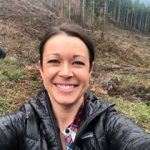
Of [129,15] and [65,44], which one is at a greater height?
[65,44]

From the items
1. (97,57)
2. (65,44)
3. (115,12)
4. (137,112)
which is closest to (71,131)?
(65,44)

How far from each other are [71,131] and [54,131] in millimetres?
151

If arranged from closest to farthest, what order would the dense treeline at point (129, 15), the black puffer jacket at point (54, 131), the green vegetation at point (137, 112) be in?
the black puffer jacket at point (54, 131), the green vegetation at point (137, 112), the dense treeline at point (129, 15)

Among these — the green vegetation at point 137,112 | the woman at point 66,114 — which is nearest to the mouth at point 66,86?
the woman at point 66,114

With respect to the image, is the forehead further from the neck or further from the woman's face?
the neck

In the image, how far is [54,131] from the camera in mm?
2318

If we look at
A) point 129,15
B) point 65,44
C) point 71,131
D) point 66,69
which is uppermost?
point 65,44

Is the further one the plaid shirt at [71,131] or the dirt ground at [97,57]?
the dirt ground at [97,57]

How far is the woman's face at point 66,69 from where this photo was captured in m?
2.41

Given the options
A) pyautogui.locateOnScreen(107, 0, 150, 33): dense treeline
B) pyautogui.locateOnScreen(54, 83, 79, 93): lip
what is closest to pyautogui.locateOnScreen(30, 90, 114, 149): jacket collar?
pyautogui.locateOnScreen(54, 83, 79, 93): lip

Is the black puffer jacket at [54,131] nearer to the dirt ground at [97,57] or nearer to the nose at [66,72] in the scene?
the nose at [66,72]

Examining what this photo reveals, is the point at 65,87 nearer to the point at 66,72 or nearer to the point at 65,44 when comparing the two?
the point at 66,72

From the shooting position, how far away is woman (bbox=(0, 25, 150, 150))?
7.46 feet

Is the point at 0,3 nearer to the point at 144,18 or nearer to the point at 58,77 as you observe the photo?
the point at 58,77
